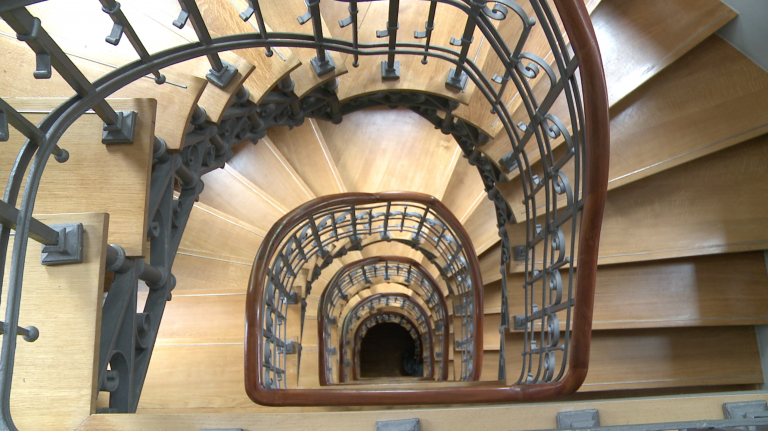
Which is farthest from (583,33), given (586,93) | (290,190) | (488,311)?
(290,190)

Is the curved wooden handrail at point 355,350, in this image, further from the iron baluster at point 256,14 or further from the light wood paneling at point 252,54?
the iron baluster at point 256,14

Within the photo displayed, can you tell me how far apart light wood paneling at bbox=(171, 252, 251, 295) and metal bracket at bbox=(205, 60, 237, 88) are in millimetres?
1471

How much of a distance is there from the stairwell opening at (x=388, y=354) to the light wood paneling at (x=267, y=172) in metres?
11.0

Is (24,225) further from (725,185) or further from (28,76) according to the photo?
(725,185)

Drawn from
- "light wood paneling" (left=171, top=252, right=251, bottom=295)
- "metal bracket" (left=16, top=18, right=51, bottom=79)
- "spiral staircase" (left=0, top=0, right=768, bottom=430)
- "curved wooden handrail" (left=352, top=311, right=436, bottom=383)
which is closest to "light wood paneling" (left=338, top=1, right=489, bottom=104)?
"spiral staircase" (left=0, top=0, right=768, bottom=430)

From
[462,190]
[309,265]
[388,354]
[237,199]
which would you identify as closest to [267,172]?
[237,199]

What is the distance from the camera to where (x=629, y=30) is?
8.56ft

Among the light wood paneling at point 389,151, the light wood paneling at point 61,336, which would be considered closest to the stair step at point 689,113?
the light wood paneling at point 61,336

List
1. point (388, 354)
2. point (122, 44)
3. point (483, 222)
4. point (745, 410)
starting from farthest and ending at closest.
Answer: point (388, 354) → point (483, 222) → point (122, 44) → point (745, 410)

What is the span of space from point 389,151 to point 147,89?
3.98 metres

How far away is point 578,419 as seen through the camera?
1008mm

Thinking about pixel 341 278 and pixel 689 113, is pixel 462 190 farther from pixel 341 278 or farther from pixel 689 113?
pixel 689 113

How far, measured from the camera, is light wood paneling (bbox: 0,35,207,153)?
1.66m

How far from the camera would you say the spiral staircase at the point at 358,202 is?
1.16 metres
